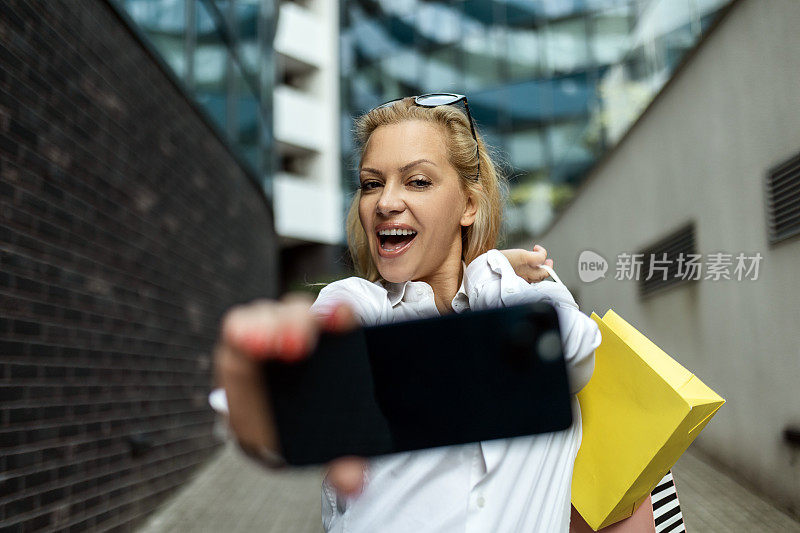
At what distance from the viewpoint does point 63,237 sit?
396 cm

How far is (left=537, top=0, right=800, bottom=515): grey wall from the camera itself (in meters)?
3.69

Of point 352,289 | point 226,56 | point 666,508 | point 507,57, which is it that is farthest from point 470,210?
point 507,57

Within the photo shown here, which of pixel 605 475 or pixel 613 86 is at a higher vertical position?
pixel 613 86

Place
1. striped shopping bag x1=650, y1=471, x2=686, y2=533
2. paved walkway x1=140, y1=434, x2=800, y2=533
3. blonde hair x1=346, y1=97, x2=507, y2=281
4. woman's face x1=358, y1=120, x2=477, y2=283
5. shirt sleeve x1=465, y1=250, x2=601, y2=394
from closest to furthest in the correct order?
shirt sleeve x1=465, y1=250, x2=601, y2=394
woman's face x1=358, y1=120, x2=477, y2=283
blonde hair x1=346, y1=97, x2=507, y2=281
striped shopping bag x1=650, y1=471, x2=686, y2=533
paved walkway x1=140, y1=434, x2=800, y2=533

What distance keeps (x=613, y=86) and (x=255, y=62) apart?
18.5 feet

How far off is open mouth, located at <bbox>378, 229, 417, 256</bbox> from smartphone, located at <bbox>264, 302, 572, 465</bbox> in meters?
0.52

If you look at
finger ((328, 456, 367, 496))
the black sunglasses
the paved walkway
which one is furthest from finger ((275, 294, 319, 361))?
the paved walkway

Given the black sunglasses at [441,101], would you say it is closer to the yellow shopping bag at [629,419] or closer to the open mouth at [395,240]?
the open mouth at [395,240]

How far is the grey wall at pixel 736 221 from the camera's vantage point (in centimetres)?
369

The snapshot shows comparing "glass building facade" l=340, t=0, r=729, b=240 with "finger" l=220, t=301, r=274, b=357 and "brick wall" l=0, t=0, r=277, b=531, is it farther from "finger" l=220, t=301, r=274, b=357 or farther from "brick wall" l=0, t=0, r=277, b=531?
"finger" l=220, t=301, r=274, b=357

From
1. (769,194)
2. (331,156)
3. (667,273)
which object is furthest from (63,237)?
(331,156)

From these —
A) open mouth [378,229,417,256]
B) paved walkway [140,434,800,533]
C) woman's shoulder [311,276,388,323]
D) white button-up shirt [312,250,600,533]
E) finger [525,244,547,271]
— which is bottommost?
paved walkway [140,434,800,533]

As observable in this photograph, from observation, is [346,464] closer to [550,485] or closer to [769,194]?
[550,485]

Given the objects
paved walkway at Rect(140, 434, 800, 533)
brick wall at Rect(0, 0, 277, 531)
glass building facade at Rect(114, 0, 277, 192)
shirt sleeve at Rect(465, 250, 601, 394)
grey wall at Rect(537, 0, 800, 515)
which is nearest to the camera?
shirt sleeve at Rect(465, 250, 601, 394)
